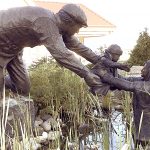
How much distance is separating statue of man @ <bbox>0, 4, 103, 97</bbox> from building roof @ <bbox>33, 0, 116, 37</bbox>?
9.04 meters

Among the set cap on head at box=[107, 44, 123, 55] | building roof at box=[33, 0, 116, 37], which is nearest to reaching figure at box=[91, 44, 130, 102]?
cap on head at box=[107, 44, 123, 55]

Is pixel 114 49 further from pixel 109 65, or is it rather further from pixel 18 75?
pixel 18 75

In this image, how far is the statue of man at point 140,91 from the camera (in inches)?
104

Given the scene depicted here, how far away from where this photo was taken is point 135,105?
280 cm

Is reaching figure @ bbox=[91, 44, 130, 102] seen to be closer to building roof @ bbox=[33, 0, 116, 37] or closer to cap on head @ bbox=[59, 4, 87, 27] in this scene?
cap on head @ bbox=[59, 4, 87, 27]

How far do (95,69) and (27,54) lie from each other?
8.53 m

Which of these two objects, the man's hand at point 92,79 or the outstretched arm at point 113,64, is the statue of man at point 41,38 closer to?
the man's hand at point 92,79

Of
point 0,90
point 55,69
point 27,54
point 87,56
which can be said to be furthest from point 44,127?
point 27,54

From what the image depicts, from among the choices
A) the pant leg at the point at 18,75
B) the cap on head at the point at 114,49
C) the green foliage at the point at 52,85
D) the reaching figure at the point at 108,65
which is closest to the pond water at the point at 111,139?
the reaching figure at the point at 108,65

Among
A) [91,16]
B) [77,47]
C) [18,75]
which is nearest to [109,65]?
[77,47]

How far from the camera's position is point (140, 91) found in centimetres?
268

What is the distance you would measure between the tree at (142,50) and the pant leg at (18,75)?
5.12 metres

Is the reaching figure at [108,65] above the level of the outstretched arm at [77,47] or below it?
below

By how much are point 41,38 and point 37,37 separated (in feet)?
0.39
